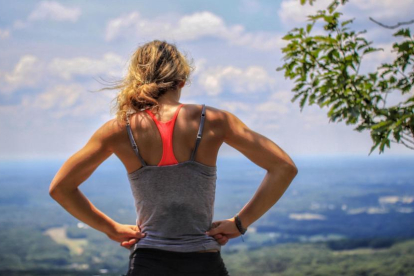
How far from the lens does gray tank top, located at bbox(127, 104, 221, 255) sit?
153 cm

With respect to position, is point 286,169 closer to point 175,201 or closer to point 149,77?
point 175,201

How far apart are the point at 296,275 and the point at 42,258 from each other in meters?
12.8

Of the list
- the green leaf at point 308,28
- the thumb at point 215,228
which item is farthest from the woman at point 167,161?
the green leaf at point 308,28

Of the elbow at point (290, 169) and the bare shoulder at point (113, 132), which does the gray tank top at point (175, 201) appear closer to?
the bare shoulder at point (113, 132)

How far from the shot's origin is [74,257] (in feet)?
85.7

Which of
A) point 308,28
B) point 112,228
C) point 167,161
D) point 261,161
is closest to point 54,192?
point 112,228

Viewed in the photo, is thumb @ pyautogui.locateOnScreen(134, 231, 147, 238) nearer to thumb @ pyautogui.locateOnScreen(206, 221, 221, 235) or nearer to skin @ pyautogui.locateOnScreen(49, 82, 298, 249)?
skin @ pyautogui.locateOnScreen(49, 82, 298, 249)

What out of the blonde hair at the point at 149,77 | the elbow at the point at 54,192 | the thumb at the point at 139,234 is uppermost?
the blonde hair at the point at 149,77

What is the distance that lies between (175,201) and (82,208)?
0.35 meters

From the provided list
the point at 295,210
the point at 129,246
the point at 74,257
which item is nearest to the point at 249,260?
the point at 74,257

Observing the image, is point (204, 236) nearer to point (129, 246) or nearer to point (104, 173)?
point (129, 246)

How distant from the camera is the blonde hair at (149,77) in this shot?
1589mm

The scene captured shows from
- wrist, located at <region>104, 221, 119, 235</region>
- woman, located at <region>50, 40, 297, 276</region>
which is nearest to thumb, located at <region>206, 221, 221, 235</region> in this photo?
woman, located at <region>50, 40, 297, 276</region>

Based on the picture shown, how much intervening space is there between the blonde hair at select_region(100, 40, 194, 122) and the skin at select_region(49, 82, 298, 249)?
0.03m
